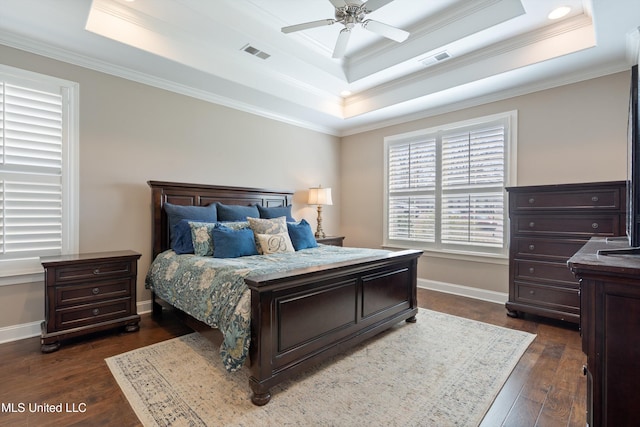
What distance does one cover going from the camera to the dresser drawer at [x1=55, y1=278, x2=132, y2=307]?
2.54 m

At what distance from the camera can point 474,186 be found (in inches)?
162

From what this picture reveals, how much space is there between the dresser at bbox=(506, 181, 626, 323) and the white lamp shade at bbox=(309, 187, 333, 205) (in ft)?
8.16

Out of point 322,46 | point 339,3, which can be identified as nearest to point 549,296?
point 339,3

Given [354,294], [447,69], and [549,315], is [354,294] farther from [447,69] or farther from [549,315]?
[447,69]

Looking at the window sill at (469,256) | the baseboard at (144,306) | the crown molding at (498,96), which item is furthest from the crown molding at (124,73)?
the window sill at (469,256)

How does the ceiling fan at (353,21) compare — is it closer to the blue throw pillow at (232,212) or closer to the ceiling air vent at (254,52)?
the ceiling air vent at (254,52)

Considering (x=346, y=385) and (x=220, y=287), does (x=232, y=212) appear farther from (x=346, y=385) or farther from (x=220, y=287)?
(x=346, y=385)

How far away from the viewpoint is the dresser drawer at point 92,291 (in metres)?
2.54

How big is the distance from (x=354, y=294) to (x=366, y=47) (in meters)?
3.03

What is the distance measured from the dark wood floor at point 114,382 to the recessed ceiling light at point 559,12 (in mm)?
2939

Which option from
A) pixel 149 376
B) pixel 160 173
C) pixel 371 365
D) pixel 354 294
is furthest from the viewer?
pixel 160 173

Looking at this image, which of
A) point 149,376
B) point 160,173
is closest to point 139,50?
point 160,173

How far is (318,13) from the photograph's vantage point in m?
3.11

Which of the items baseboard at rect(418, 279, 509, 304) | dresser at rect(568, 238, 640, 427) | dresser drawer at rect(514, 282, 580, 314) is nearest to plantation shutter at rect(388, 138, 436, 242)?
baseboard at rect(418, 279, 509, 304)
